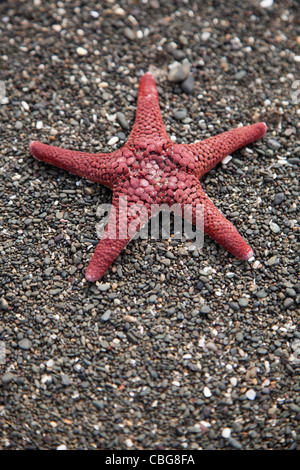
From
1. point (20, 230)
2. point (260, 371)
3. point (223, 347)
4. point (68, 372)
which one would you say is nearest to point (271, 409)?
point (260, 371)

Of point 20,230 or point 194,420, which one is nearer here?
point 194,420

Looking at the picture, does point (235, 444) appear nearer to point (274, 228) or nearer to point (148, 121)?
point (274, 228)

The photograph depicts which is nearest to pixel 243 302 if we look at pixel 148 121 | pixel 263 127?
pixel 263 127

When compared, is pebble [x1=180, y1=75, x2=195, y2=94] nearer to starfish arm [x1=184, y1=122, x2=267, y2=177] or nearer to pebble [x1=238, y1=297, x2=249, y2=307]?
starfish arm [x1=184, y1=122, x2=267, y2=177]

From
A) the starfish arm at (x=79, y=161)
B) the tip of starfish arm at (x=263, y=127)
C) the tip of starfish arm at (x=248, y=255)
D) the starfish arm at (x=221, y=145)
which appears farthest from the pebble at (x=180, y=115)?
the tip of starfish arm at (x=248, y=255)

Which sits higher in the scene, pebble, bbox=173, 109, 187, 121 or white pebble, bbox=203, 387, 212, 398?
pebble, bbox=173, 109, 187, 121

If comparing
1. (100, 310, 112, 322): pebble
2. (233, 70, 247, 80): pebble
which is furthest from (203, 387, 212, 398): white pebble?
(233, 70, 247, 80): pebble

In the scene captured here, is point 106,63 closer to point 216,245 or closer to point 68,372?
point 216,245
